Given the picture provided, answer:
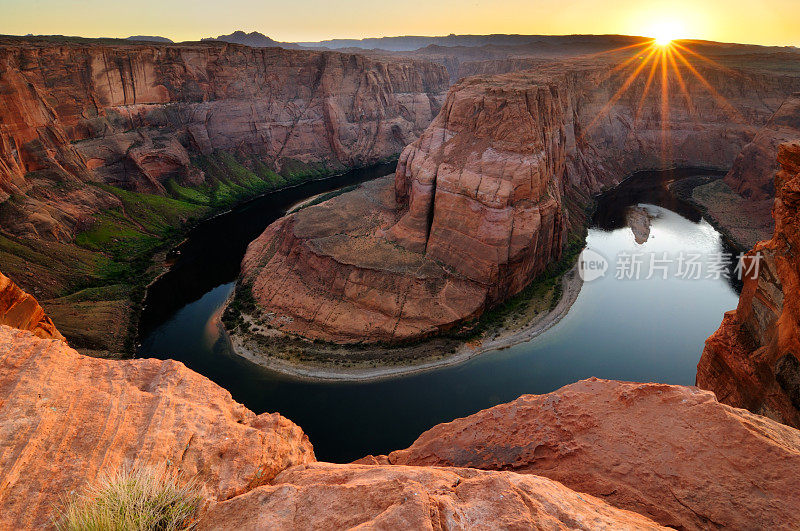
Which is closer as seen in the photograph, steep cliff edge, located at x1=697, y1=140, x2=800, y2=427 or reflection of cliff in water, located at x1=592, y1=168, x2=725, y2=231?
steep cliff edge, located at x1=697, y1=140, x2=800, y2=427

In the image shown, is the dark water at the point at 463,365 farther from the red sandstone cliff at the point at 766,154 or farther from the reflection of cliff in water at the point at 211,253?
the red sandstone cliff at the point at 766,154

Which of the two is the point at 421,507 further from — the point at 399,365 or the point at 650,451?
the point at 399,365

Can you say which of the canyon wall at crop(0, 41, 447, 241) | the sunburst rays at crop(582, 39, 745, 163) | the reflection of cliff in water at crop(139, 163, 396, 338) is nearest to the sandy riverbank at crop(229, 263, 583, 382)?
the reflection of cliff in water at crop(139, 163, 396, 338)

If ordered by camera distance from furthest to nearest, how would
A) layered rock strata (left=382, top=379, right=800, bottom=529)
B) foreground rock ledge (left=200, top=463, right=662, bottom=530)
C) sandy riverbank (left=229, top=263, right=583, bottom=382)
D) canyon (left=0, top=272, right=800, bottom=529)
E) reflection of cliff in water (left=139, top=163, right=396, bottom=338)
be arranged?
reflection of cliff in water (left=139, top=163, right=396, bottom=338), sandy riverbank (left=229, top=263, right=583, bottom=382), layered rock strata (left=382, top=379, right=800, bottom=529), canyon (left=0, top=272, right=800, bottom=529), foreground rock ledge (left=200, top=463, right=662, bottom=530)

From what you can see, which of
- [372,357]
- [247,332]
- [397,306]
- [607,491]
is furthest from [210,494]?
A: [247,332]

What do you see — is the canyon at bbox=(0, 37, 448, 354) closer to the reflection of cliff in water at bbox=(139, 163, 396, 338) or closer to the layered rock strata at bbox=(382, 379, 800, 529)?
the reflection of cliff in water at bbox=(139, 163, 396, 338)

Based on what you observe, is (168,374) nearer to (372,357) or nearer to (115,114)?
(372,357)

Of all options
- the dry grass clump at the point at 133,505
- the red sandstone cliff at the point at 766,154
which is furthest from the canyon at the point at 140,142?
the red sandstone cliff at the point at 766,154
